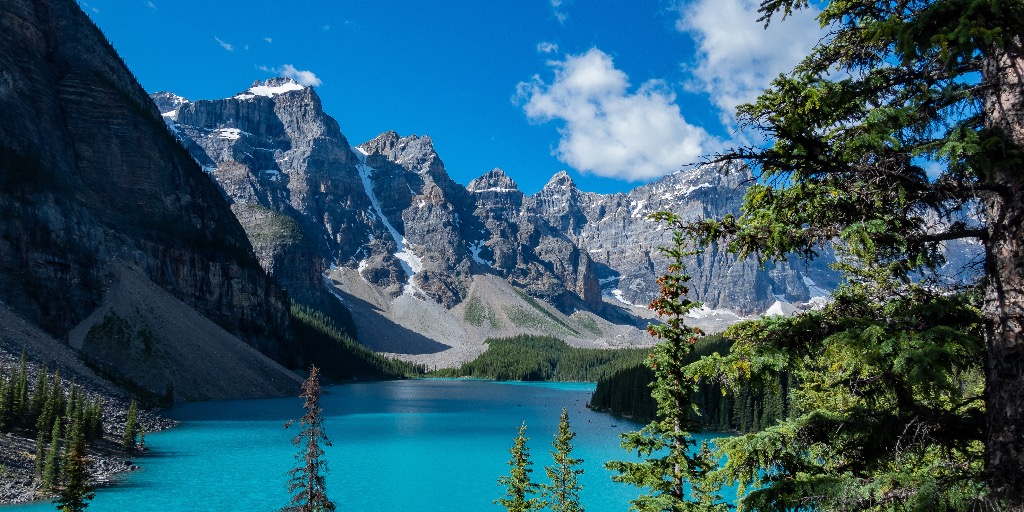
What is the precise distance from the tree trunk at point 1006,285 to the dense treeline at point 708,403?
6369 centimetres

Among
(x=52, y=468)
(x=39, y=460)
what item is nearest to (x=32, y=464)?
(x=39, y=460)

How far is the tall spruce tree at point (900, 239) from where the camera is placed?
529cm

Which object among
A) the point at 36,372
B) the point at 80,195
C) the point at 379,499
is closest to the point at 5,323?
the point at 36,372

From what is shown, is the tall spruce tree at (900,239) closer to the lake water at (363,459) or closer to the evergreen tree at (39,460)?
the lake water at (363,459)

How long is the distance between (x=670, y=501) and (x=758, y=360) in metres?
6.13

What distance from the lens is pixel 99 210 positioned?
127312mm

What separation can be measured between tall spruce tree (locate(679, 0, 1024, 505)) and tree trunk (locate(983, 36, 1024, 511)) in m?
0.01

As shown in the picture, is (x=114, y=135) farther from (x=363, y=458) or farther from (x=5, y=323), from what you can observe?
(x=363, y=458)

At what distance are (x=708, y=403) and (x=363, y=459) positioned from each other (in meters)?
56.5

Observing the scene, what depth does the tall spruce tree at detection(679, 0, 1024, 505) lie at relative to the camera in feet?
17.4

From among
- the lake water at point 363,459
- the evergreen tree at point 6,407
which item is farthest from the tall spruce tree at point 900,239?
the evergreen tree at point 6,407

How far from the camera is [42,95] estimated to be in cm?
12712

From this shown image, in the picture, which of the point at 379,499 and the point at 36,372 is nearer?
the point at 379,499

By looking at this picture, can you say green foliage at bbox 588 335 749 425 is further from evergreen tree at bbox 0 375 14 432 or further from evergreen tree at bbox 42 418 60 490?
evergreen tree at bbox 0 375 14 432
